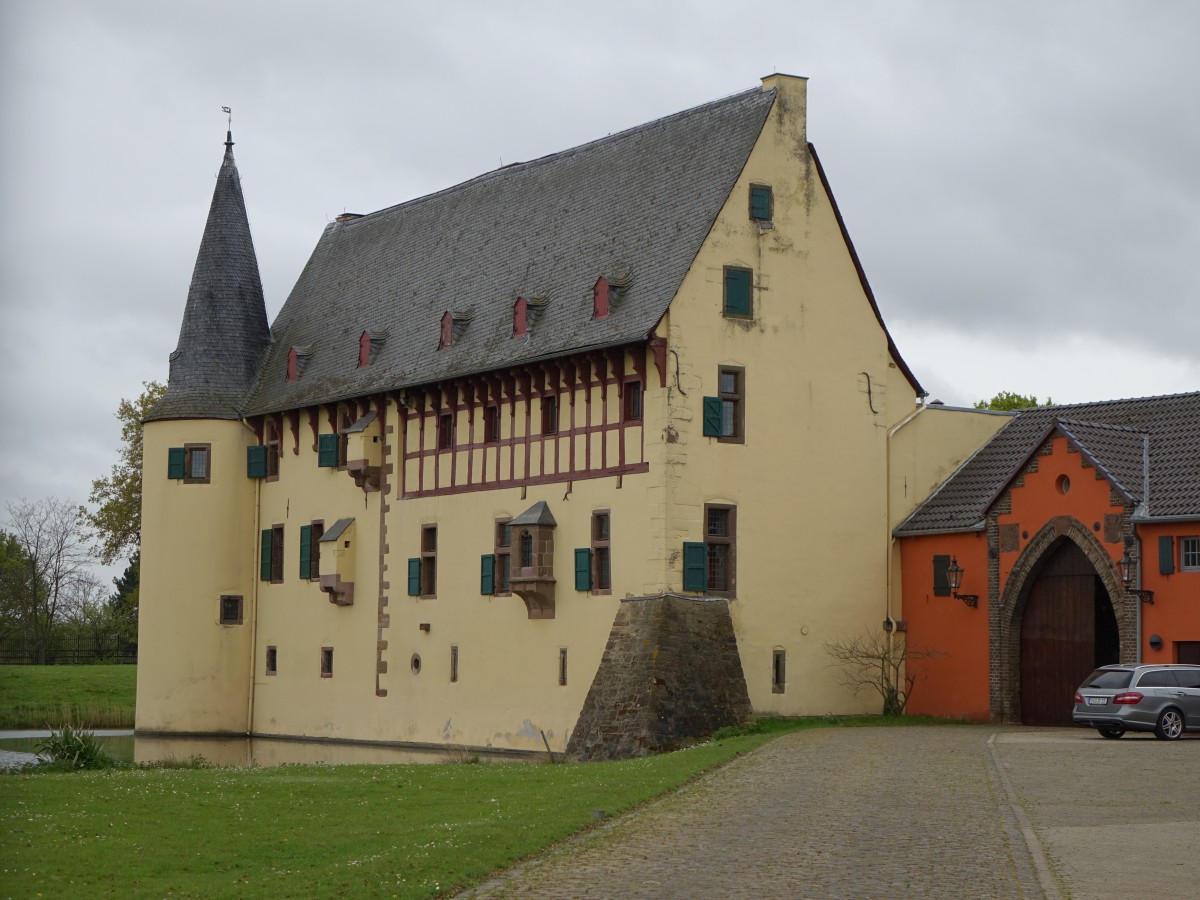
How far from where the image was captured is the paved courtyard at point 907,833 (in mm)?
16766

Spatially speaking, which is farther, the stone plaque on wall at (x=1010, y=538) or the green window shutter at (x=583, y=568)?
the green window shutter at (x=583, y=568)

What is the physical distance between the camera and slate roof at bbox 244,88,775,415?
40.4m

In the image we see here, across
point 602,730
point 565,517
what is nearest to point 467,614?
point 565,517

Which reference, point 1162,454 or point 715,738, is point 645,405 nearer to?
point 715,738

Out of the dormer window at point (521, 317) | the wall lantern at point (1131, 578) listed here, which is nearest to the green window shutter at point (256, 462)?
the dormer window at point (521, 317)

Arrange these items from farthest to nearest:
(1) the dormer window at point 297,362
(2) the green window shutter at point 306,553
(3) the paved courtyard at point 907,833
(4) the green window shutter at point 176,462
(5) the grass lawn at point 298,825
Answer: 1. (4) the green window shutter at point 176,462
2. (1) the dormer window at point 297,362
3. (2) the green window shutter at point 306,553
4. (5) the grass lawn at point 298,825
5. (3) the paved courtyard at point 907,833


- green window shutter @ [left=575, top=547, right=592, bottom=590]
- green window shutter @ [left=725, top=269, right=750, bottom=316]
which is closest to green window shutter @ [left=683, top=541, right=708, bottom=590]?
green window shutter @ [left=575, top=547, right=592, bottom=590]

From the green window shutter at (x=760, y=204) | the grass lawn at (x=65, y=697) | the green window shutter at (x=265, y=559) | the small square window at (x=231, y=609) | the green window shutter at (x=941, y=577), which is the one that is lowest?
the grass lawn at (x=65, y=697)

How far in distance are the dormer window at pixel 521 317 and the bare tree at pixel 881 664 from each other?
9.84 metres

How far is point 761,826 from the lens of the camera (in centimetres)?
2070

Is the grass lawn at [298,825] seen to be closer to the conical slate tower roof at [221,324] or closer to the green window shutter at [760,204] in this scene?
the green window shutter at [760,204]

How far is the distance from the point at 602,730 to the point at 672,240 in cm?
1053

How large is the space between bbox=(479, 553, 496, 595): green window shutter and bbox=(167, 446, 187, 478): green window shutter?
44.7 feet

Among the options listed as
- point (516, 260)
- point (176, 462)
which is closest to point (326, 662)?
point (176, 462)
